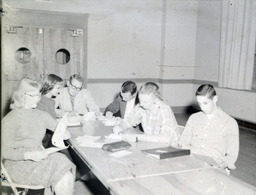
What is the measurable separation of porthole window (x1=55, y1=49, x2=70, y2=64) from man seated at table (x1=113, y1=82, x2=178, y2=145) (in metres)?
4.53

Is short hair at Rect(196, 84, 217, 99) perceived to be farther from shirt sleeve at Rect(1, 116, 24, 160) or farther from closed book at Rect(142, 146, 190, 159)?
shirt sleeve at Rect(1, 116, 24, 160)

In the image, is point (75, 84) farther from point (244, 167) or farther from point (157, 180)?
point (244, 167)

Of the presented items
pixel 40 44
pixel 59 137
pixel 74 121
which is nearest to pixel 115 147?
pixel 59 137

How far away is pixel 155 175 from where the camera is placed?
1.80 meters

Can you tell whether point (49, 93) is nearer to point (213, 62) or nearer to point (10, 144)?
point (10, 144)

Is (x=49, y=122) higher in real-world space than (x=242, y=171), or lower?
higher

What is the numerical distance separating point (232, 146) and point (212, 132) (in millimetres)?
241

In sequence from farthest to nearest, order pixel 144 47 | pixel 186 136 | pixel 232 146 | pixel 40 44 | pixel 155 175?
pixel 144 47, pixel 40 44, pixel 186 136, pixel 232 146, pixel 155 175

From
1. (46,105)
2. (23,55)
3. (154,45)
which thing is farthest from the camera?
(154,45)

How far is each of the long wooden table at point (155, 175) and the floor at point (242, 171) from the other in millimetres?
1162

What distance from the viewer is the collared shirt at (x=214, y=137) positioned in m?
2.37

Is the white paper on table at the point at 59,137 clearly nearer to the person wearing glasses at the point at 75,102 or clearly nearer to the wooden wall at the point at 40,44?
the person wearing glasses at the point at 75,102

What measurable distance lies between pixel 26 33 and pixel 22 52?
21.1 inches

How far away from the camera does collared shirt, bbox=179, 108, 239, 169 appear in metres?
2.37
